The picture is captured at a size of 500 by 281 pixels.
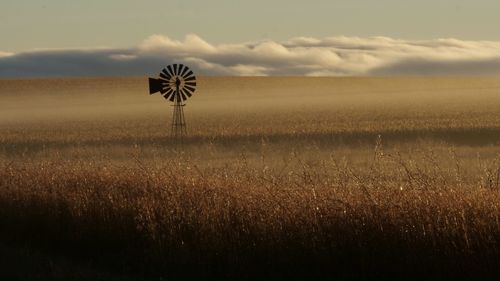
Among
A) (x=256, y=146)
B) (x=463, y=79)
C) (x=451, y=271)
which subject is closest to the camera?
(x=451, y=271)

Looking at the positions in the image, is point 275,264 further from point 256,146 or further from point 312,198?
point 256,146

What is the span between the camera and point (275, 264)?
10172mm

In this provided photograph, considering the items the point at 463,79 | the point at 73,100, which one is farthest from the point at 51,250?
the point at 463,79

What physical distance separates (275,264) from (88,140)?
116 ft

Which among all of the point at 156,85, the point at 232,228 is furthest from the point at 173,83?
the point at 232,228

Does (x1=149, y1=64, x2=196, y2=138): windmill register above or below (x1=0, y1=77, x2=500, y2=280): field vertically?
above

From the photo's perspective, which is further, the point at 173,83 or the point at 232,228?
the point at 173,83

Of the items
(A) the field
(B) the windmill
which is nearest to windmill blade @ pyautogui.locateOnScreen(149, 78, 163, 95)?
(B) the windmill

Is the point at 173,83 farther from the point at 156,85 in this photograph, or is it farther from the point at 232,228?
the point at 232,228

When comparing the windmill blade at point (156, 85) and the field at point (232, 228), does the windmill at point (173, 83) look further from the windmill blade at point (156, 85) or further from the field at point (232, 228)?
the field at point (232, 228)

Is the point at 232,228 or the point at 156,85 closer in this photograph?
the point at 232,228

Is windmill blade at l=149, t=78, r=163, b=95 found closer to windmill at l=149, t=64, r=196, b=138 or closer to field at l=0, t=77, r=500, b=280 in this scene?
windmill at l=149, t=64, r=196, b=138

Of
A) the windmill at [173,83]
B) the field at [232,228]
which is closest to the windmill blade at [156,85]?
the windmill at [173,83]

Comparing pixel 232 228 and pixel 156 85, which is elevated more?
pixel 156 85
